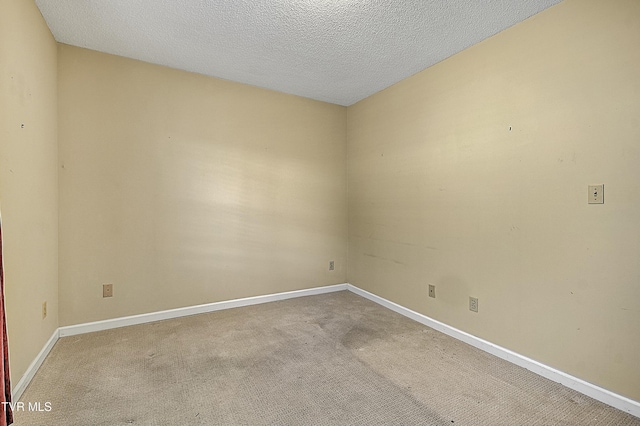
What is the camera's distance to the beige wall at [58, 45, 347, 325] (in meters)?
2.58

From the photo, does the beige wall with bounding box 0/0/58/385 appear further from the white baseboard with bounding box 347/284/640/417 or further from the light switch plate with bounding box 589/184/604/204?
the light switch plate with bounding box 589/184/604/204

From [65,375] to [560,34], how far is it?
152 inches

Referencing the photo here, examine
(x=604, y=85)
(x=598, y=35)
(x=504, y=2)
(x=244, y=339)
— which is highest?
(x=504, y=2)

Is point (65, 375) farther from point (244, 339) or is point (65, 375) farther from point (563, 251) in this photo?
point (563, 251)

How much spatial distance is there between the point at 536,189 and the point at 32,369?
3504mm

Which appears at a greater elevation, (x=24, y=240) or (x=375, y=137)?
(x=375, y=137)

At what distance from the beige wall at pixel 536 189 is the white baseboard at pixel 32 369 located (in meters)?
2.96

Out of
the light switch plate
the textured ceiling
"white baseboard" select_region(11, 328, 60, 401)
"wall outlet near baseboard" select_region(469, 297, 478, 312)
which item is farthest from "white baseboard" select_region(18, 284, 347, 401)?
the light switch plate

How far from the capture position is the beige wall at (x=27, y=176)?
1.63 meters

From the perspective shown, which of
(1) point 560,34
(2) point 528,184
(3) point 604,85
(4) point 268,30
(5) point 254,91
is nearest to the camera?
(3) point 604,85

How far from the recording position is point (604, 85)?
1734mm

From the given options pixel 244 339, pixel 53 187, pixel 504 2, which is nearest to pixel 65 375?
pixel 244 339

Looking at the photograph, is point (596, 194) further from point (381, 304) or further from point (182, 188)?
point (182, 188)

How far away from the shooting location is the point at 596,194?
177 centimetres
